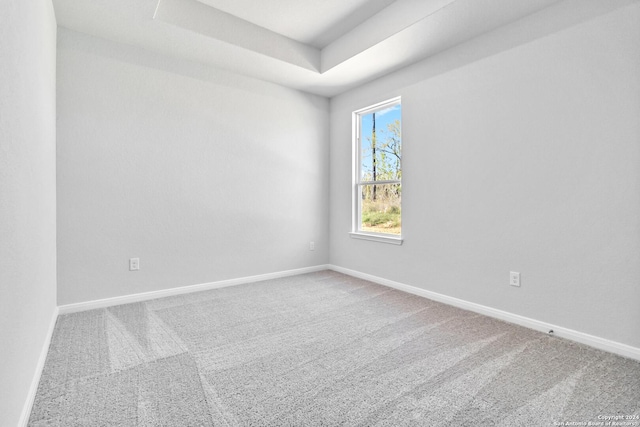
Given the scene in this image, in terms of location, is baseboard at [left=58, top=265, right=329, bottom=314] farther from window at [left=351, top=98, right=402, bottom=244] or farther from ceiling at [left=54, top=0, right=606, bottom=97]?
ceiling at [left=54, top=0, right=606, bottom=97]

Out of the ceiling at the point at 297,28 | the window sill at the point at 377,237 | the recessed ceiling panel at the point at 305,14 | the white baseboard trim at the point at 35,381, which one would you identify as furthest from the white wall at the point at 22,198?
the window sill at the point at 377,237

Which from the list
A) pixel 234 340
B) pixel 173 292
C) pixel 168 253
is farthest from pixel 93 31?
pixel 234 340

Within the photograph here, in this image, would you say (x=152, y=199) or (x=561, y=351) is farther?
(x=152, y=199)

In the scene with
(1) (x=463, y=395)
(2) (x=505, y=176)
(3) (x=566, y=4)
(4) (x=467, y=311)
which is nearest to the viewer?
(1) (x=463, y=395)

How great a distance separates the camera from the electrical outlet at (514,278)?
8.33 ft

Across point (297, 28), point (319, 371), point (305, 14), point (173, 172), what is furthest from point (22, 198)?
point (297, 28)

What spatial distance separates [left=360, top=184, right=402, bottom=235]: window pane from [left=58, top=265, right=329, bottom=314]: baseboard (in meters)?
1.00

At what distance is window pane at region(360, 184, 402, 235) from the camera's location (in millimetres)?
3670

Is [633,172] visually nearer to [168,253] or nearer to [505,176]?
[505,176]

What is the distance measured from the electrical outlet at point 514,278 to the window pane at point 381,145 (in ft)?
4.89

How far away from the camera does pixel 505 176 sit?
2.59m

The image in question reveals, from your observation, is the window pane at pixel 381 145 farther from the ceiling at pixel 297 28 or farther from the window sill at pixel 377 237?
the window sill at pixel 377 237

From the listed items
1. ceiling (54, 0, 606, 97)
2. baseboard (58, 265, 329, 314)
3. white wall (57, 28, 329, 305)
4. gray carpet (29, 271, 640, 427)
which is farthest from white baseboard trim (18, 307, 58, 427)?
ceiling (54, 0, 606, 97)

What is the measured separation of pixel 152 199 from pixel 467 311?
3.07 metres
